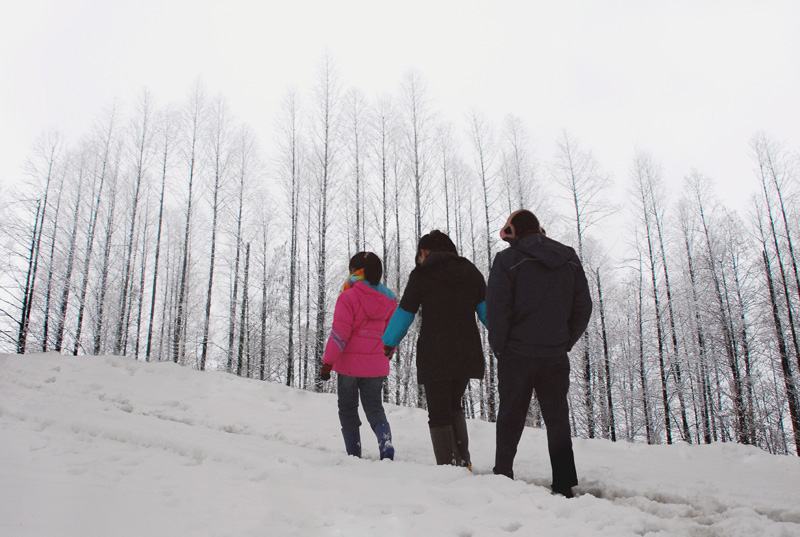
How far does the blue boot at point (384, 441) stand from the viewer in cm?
366

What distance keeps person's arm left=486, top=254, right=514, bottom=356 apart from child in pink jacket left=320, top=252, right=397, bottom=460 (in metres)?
1.28

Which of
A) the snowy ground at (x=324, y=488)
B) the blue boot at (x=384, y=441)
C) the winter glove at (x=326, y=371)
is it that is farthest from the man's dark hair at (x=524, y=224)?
the blue boot at (x=384, y=441)

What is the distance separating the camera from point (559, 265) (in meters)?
2.97

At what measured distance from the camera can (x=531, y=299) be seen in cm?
293

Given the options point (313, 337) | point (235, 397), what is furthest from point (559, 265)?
point (313, 337)

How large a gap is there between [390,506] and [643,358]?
1947cm

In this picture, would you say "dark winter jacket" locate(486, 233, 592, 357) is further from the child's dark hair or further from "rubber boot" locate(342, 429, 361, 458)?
"rubber boot" locate(342, 429, 361, 458)

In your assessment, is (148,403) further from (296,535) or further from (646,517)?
→ (646,517)

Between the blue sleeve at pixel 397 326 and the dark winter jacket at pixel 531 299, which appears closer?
the dark winter jacket at pixel 531 299

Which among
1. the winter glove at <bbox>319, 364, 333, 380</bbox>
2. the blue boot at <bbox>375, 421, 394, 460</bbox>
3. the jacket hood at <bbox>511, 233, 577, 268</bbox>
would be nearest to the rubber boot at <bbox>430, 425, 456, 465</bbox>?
the blue boot at <bbox>375, 421, 394, 460</bbox>

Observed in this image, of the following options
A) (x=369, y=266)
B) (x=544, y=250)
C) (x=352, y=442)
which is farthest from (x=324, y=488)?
(x=544, y=250)

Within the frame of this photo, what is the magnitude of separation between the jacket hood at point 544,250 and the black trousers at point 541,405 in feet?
2.15

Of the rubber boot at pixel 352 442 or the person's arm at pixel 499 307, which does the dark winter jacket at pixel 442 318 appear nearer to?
the person's arm at pixel 499 307

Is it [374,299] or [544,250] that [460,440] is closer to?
[374,299]
